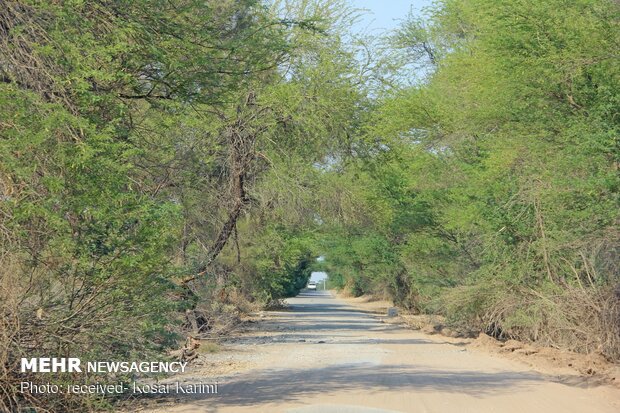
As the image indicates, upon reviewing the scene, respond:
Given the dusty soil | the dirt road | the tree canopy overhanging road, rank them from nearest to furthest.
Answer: the tree canopy overhanging road < the dirt road < the dusty soil

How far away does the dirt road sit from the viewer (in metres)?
13.9

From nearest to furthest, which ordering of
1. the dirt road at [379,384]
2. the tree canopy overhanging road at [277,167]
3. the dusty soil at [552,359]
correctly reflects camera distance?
the tree canopy overhanging road at [277,167] < the dirt road at [379,384] < the dusty soil at [552,359]

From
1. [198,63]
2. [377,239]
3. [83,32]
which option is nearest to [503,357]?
[198,63]

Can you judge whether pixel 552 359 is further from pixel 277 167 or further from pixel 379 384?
pixel 277 167

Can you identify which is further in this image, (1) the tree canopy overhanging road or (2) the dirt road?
(2) the dirt road

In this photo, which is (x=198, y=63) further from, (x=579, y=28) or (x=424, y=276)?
(x=424, y=276)

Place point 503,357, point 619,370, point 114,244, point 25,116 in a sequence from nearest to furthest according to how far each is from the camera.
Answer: point 25,116 < point 114,244 < point 619,370 < point 503,357

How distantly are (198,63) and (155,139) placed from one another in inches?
145

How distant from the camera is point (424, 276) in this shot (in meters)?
39.2

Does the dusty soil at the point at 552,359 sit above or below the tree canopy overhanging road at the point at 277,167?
below

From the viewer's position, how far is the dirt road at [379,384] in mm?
13852

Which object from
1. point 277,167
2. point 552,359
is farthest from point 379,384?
point 277,167

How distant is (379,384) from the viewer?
1672 cm

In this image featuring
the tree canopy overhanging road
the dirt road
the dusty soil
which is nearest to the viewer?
the tree canopy overhanging road
